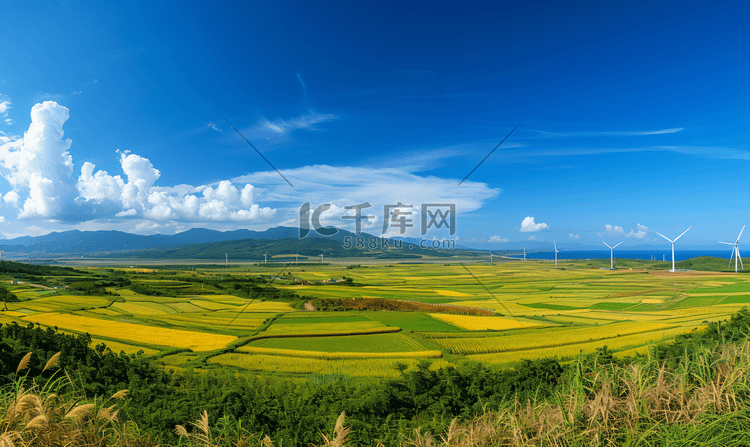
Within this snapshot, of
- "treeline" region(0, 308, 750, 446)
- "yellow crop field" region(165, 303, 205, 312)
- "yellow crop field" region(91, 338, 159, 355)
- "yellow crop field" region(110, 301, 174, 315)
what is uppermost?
"treeline" region(0, 308, 750, 446)

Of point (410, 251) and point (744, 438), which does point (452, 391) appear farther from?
point (410, 251)

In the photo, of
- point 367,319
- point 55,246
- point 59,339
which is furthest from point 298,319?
point 55,246

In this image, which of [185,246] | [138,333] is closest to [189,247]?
[185,246]

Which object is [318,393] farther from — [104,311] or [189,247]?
[189,247]

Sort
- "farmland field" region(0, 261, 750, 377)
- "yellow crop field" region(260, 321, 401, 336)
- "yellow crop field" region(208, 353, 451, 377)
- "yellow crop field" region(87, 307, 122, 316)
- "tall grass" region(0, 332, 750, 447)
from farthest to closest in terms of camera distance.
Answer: "yellow crop field" region(87, 307, 122, 316) < "yellow crop field" region(260, 321, 401, 336) < "farmland field" region(0, 261, 750, 377) < "yellow crop field" region(208, 353, 451, 377) < "tall grass" region(0, 332, 750, 447)

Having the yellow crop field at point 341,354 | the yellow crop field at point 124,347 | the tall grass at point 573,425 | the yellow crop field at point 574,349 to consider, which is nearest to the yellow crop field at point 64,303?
the yellow crop field at point 124,347

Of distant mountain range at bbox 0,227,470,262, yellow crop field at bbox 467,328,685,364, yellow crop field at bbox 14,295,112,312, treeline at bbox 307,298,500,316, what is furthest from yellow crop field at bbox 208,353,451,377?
distant mountain range at bbox 0,227,470,262

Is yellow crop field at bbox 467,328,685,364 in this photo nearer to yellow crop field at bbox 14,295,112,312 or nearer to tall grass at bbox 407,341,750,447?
tall grass at bbox 407,341,750,447
